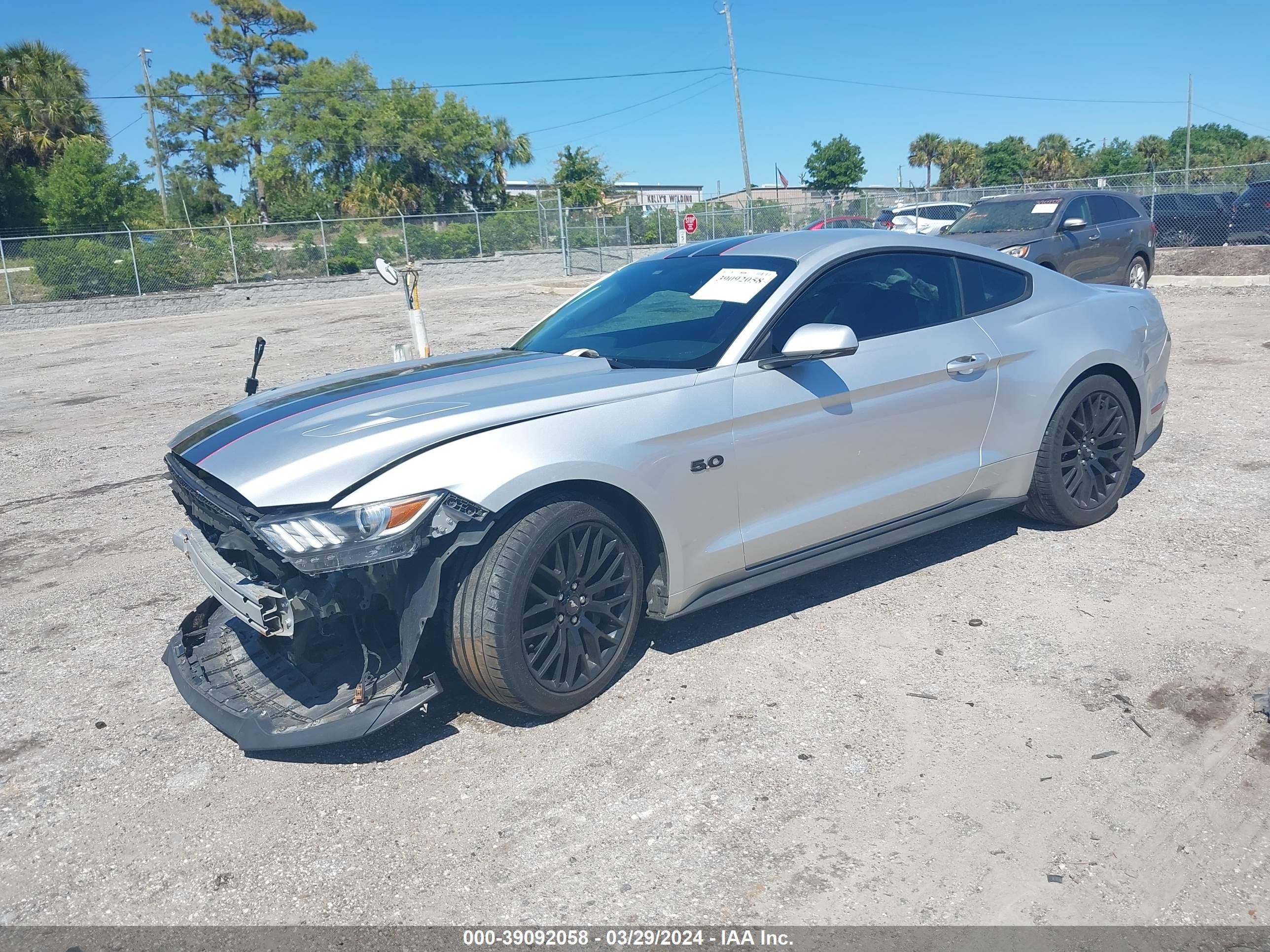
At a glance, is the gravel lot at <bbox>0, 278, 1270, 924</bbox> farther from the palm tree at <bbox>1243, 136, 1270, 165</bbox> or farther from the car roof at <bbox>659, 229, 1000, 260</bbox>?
the palm tree at <bbox>1243, 136, 1270, 165</bbox>

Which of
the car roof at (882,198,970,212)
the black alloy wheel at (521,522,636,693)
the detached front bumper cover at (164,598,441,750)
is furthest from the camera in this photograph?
the car roof at (882,198,970,212)

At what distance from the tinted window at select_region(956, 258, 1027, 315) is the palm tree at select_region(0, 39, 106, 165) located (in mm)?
38325

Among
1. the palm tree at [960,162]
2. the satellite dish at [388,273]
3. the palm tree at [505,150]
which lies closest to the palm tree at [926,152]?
the palm tree at [960,162]

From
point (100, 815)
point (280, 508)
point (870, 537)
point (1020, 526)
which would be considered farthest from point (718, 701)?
point (1020, 526)

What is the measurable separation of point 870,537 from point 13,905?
338cm

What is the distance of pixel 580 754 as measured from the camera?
351 centimetres

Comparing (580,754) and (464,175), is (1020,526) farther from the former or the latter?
(464,175)

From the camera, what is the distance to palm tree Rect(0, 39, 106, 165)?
115 ft

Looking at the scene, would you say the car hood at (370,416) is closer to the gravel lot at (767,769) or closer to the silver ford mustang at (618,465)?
the silver ford mustang at (618,465)

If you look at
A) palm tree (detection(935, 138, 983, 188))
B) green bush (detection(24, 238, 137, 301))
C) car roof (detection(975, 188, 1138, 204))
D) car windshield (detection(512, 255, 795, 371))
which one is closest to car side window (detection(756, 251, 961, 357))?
car windshield (detection(512, 255, 795, 371))

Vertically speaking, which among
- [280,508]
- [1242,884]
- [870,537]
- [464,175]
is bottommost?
[1242,884]

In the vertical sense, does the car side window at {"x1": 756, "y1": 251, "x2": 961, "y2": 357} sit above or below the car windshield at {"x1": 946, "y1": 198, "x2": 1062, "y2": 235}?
below

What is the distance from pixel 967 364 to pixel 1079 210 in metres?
10.7

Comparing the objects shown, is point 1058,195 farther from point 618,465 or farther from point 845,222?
point 845,222
